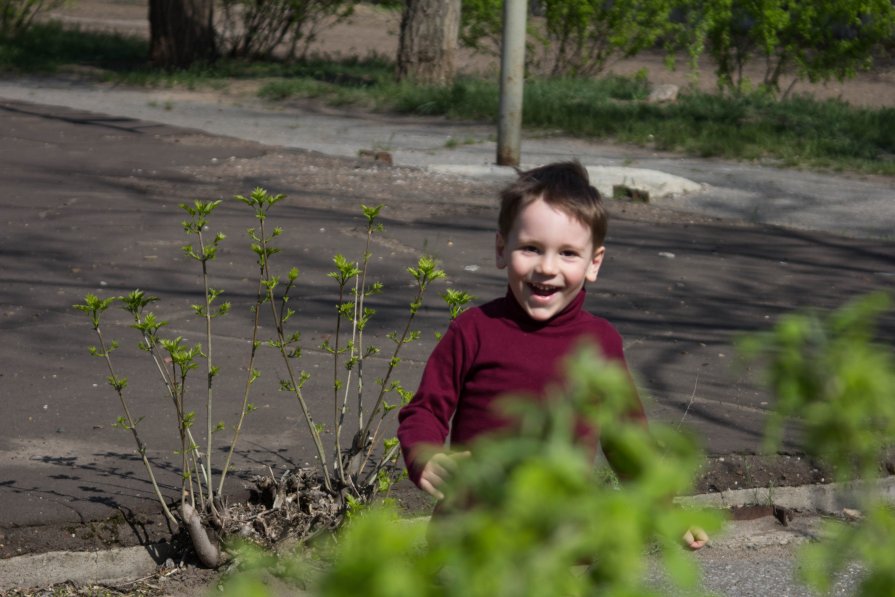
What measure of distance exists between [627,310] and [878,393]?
6346mm

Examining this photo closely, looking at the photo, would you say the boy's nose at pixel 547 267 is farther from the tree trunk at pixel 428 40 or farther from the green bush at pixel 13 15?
the green bush at pixel 13 15

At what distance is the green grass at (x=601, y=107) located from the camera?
1361cm

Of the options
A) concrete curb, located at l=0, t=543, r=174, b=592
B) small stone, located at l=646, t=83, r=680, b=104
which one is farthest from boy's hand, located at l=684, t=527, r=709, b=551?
small stone, located at l=646, t=83, r=680, b=104

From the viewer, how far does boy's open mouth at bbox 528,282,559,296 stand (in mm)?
2977

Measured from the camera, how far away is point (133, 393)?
5.38 meters

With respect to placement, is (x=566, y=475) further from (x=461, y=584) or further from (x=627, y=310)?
(x=627, y=310)

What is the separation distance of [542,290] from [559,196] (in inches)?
8.0

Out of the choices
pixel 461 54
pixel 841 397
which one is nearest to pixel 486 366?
pixel 841 397

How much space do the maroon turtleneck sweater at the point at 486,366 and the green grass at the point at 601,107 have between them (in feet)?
33.2

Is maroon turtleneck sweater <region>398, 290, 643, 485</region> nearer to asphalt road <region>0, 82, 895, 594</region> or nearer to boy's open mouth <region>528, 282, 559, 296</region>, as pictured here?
boy's open mouth <region>528, 282, 559, 296</region>

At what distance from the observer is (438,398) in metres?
2.99

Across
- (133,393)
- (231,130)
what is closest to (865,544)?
(133,393)

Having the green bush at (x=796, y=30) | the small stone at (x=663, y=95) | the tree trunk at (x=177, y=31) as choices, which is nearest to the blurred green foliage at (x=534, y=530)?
the green bush at (x=796, y=30)

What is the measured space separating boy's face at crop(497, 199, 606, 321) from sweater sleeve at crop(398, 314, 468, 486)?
0.59 feet
